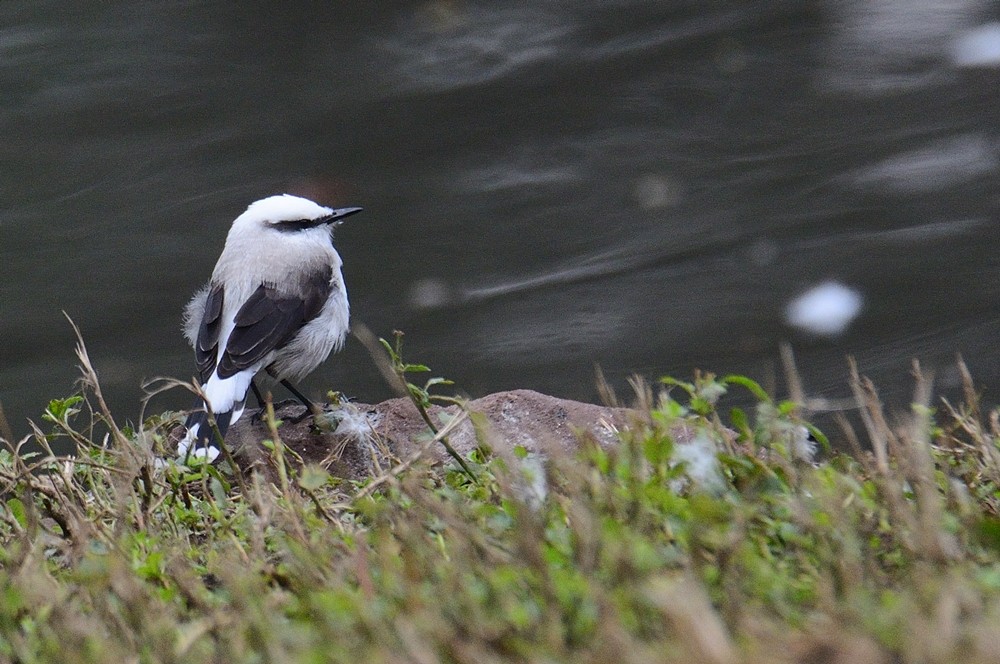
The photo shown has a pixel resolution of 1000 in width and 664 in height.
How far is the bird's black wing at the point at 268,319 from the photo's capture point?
526cm

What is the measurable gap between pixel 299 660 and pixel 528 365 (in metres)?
4.69

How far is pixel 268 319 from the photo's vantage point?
17.8ft

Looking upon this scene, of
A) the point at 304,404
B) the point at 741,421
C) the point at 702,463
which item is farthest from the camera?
the point at 304,404

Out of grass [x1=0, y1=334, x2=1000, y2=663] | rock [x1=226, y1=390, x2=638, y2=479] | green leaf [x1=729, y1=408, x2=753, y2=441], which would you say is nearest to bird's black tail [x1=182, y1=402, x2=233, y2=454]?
rock [x1=226, y1=390, x2=638, y2=479]

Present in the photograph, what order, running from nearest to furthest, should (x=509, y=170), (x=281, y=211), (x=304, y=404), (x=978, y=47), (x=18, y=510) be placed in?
(x=18, y=510) < (x=304, y=404) < (x=281, y=211) < (x=978, y=47) < (x=509, y=170)

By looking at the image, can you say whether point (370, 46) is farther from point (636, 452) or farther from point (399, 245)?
point (636, 452)

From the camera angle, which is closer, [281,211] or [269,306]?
[269,306]

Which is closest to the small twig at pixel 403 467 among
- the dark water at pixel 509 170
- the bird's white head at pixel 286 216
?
the bird's white head at pixel 286 216

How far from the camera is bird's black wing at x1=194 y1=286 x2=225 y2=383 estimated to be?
533cm

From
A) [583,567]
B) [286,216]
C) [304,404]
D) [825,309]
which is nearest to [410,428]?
[304,404]

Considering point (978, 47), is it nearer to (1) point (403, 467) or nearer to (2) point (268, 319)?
(2) point (268, 319)

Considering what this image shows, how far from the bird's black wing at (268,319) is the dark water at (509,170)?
111 centimetres

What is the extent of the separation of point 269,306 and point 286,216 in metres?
0.66

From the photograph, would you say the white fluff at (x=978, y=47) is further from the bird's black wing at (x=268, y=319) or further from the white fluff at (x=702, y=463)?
the white fluff at (x=702, y=463)
